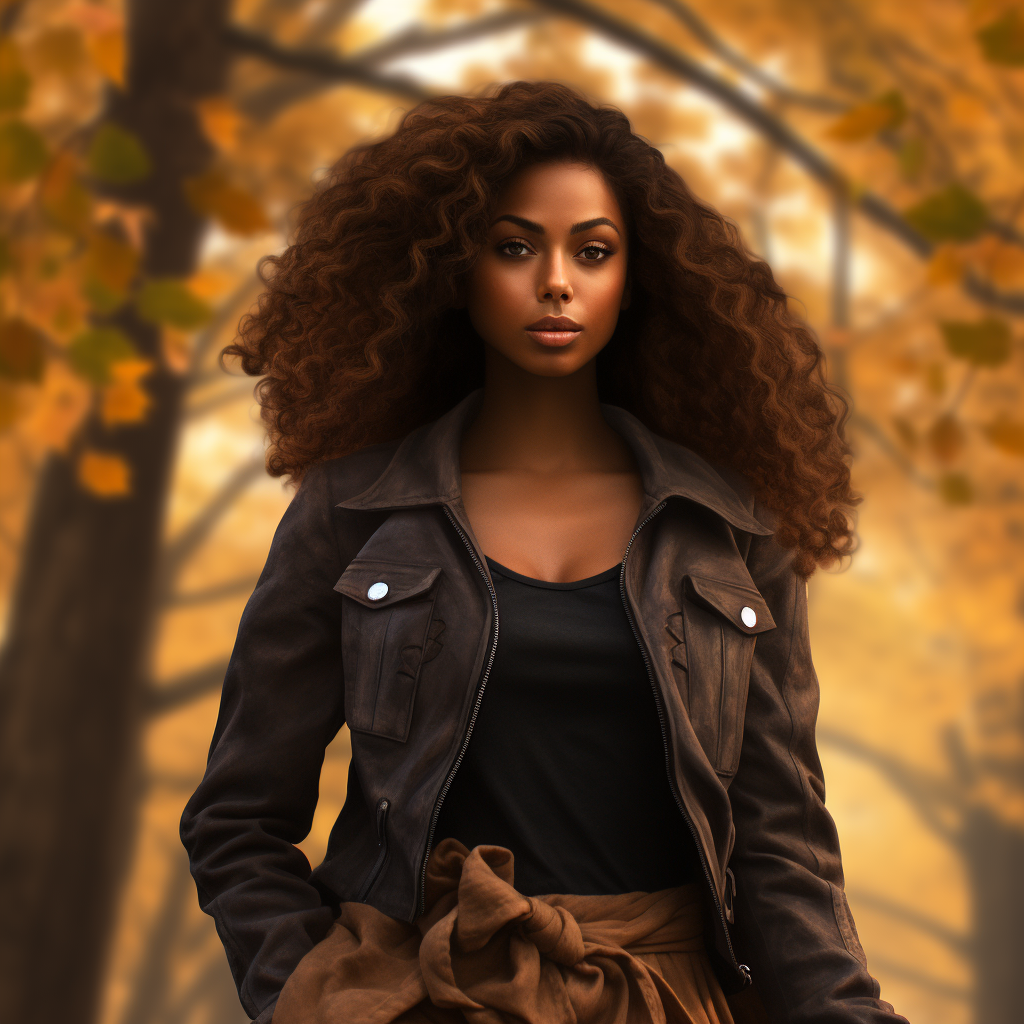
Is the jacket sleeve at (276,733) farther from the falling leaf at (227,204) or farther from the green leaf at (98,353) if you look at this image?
the falling leaf at (227,204)

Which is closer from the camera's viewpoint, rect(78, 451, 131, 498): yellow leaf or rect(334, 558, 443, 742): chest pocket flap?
rect(334, 558, 443, 742): chest pocket flap

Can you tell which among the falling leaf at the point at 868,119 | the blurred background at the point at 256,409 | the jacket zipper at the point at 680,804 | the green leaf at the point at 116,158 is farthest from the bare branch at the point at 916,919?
the jacket zipper at the point at 680,804

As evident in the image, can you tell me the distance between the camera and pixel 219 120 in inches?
186

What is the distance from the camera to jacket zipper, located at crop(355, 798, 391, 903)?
1.94 metres

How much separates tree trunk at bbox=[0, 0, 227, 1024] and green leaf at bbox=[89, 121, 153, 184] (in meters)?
0.93

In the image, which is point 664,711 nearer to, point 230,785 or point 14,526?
point 230,785

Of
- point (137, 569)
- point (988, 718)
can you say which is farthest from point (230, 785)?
point (988, 718)

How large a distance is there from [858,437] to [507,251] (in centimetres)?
601

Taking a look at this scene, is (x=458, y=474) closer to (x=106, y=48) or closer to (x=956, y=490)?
(x=106, y=48)

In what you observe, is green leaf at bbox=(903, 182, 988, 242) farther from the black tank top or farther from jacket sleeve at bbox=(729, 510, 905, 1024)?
the black tank top

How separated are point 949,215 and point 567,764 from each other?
2.68m

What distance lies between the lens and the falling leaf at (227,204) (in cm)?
433

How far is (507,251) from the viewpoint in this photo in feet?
7.00

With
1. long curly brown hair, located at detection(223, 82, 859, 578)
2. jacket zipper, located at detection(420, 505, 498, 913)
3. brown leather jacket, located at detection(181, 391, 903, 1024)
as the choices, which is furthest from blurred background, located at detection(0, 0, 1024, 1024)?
jacket zipper, located at detection(420, 505, 498, 913)
